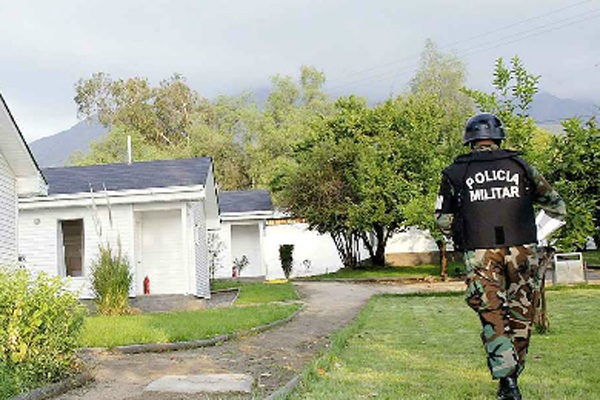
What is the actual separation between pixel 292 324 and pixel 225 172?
39.2 metres

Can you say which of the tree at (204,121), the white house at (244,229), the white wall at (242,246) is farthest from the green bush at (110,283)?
the tree at (204,121)

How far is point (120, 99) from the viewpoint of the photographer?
59.4 meters

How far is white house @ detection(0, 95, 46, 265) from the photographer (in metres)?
12.8

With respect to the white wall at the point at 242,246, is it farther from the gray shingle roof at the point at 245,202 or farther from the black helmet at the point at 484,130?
the black helmet at the point at 484,130

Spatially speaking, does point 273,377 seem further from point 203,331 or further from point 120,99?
point 120,99

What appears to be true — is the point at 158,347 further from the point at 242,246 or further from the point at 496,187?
the point at 242,246

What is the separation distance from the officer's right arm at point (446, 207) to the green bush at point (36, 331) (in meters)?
3.58

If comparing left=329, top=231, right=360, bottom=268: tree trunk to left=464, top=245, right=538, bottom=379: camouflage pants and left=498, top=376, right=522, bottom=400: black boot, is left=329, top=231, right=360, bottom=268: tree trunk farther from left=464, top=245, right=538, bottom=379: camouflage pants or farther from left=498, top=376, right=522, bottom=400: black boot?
left=498, top=376, right=522, bottom=400: black boot

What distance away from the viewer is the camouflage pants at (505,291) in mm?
4941

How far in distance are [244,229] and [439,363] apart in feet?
88.2

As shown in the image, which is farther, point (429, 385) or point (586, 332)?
point (586, 332)

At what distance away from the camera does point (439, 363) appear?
6918 millimetres

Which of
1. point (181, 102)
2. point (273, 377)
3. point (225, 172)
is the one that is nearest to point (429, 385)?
point (273, 377)

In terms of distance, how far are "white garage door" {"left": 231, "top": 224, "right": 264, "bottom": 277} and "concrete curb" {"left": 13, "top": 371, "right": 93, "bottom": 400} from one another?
2634 centimetres
